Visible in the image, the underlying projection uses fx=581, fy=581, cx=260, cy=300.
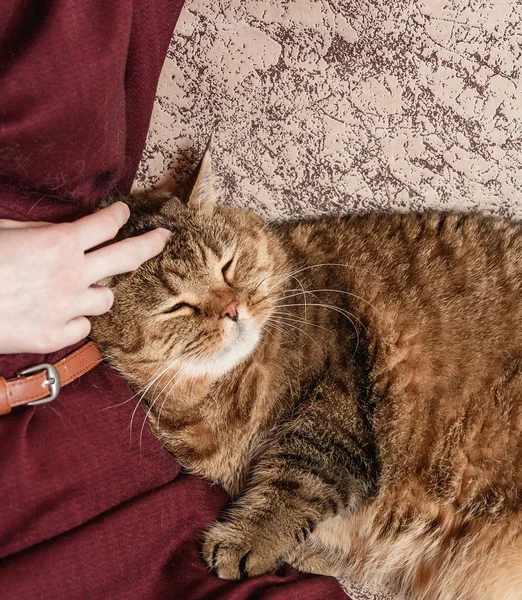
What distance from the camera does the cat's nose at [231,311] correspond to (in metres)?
1.15

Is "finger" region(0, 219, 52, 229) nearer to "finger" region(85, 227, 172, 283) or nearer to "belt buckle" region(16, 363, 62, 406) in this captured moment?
"finger" region(85, 227, 172, 283)

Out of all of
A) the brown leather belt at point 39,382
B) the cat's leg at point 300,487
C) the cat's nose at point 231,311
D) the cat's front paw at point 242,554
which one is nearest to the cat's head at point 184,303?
the cat's nose at point 231,311

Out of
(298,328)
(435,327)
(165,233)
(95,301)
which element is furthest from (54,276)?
(435,327)

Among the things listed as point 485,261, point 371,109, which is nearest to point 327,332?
point 485,261

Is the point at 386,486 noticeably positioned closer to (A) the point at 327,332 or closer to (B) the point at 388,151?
(A) the point at 327,332

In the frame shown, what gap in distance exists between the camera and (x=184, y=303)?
117 cm

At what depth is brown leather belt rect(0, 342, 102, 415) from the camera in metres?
0.97

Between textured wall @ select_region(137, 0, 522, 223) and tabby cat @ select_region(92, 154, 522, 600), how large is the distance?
111mm

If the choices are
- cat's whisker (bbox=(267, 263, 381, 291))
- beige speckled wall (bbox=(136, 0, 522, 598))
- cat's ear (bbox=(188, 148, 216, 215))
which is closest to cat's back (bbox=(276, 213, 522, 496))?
cat's whisker (bbox=(267, 263, 381, 291))

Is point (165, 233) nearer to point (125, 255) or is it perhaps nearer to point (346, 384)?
point (125, 255)

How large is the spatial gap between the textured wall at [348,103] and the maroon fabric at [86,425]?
0.12 meters

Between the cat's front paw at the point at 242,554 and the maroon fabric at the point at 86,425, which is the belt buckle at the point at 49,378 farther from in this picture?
the cat's front paw at the point at 242,554

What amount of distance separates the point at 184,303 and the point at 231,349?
0.44 ft

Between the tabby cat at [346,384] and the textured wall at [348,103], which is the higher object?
the textured wall at [348,103]
